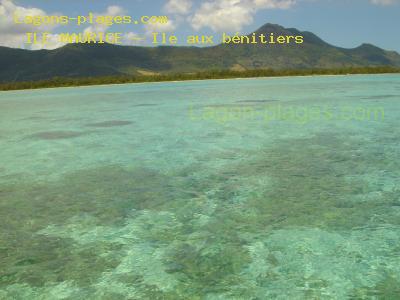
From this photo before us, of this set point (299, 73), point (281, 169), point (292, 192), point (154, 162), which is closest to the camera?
point (292, 192)

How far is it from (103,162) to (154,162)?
3.77 feet

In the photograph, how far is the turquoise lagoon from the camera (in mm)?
3724

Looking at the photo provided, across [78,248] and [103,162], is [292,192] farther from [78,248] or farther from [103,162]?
[103,162]

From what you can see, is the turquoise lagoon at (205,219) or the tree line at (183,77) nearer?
the turquoise lagoon at (205,219)

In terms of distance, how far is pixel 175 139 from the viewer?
38.5 ft

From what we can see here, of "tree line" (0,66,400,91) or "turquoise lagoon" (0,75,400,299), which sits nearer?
"turquoise lagoon" (0,75,400,299)

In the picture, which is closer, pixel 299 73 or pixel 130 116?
pixel 130 116

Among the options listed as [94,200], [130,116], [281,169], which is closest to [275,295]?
[94,200]

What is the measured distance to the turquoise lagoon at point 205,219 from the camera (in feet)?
12.2

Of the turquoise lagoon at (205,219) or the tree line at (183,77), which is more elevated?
the tree line at (183,77)

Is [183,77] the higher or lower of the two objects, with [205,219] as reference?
higher

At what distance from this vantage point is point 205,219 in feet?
17.3

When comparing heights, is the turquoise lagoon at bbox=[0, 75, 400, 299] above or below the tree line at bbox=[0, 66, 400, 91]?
below

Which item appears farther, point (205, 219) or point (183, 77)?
point (183, 77)
